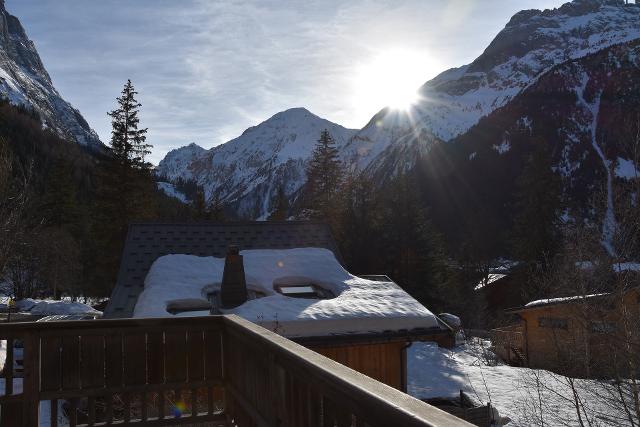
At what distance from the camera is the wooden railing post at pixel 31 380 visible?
3895 millimetres

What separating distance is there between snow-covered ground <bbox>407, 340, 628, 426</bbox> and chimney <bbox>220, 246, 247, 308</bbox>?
23.3ft

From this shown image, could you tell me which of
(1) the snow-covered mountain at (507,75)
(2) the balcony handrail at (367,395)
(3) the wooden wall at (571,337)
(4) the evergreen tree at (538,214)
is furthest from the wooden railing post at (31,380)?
(1) the snow-covered mountain at (507,75)

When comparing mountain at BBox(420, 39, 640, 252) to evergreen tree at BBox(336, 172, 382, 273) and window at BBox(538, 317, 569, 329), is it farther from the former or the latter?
window at BBox(538, 317, 569, 329)

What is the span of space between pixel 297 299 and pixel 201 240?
5.01m

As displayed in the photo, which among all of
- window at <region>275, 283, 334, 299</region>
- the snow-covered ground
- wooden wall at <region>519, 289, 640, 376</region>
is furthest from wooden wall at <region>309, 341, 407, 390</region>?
wooden wall at <region>519, 289, 640, 376</region>

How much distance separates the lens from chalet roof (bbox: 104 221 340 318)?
12.9 m

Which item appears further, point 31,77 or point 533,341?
point 31,77

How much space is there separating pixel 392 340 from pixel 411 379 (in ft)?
27.0

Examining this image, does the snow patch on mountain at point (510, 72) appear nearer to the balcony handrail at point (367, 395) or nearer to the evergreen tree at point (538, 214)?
the evergreen tree at point (538, 214)

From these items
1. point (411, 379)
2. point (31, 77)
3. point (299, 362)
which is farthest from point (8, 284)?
point (31, 77)

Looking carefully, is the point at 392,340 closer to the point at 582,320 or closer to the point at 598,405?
the point at 582,320

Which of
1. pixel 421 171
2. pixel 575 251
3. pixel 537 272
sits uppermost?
pixel 421 171

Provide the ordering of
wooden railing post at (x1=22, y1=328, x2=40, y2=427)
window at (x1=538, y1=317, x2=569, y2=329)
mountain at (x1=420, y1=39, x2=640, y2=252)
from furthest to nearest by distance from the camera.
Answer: mountain at (x1=420, y1=39, x2=640, y2=252), window at (x1=538, y1=317, x2=569, y2=329), wooden railing post at (x1=22, y1=328, x2=40, y2=427)

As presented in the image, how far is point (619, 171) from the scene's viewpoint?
69.5m
